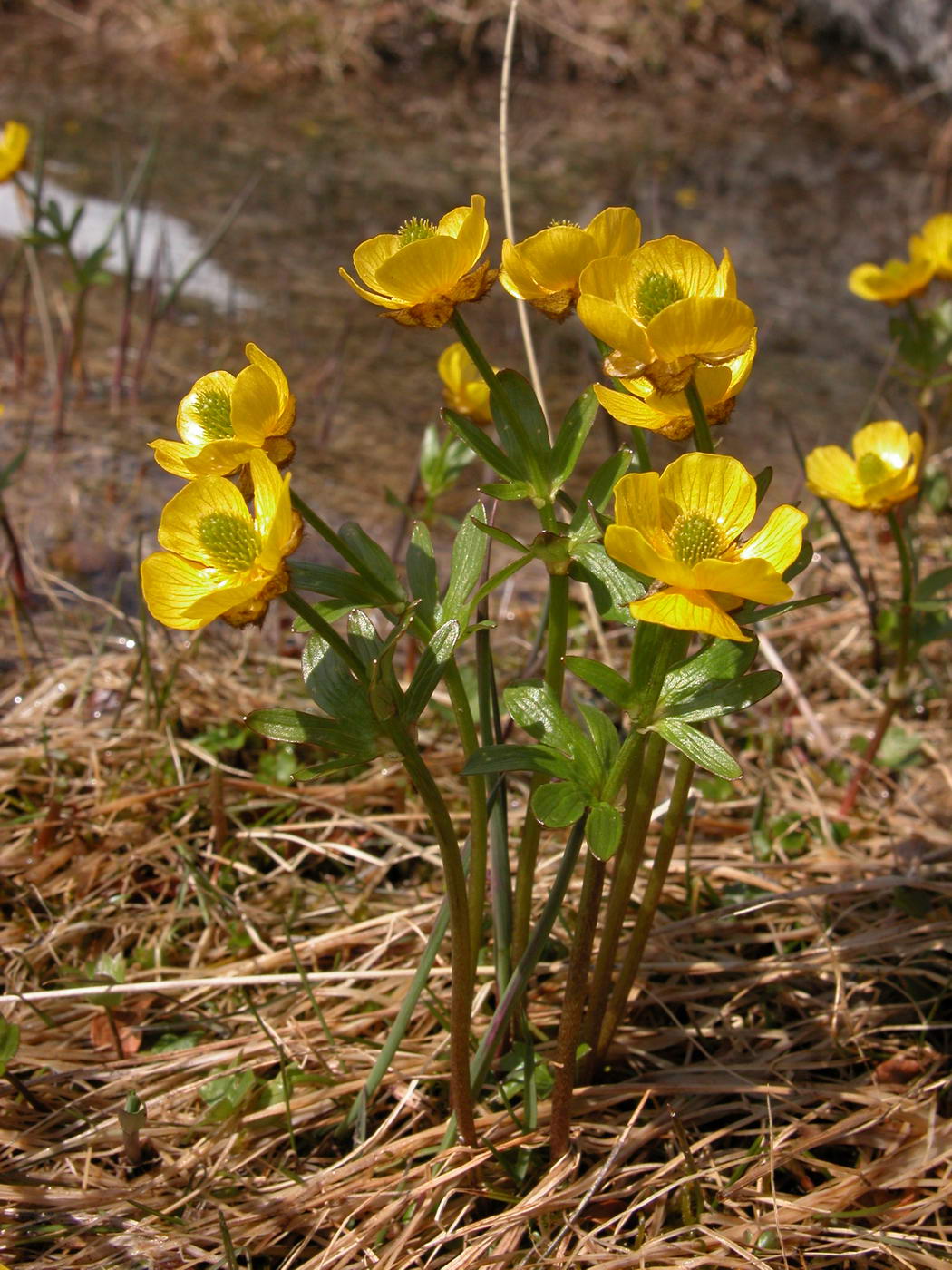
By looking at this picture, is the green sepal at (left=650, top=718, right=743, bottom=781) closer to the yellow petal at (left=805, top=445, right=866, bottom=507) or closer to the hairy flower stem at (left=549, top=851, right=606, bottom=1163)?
the hairy flower stem at (left=549, top=851, right=606, bottom=1163)

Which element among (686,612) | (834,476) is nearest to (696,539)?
(686,612)

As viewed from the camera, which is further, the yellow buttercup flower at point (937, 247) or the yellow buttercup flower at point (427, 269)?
the yellow buttercup flower at point (937, 247)

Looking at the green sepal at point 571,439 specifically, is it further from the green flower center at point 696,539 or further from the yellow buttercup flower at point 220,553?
the yellow buttercup flower at point 220,553

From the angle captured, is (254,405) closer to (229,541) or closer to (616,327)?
(229,541)

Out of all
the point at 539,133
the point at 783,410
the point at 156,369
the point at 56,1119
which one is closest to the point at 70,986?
the point at 56,1119

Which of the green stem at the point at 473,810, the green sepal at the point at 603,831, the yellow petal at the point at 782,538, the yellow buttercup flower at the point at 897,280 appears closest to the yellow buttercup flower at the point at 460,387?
the green stem at the point at 473,810

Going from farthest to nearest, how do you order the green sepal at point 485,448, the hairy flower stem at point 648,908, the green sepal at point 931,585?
1. the green sepal at point 931,585
2. the hairy flower stem at point 648,908
3. the green sepal at point 485,448
